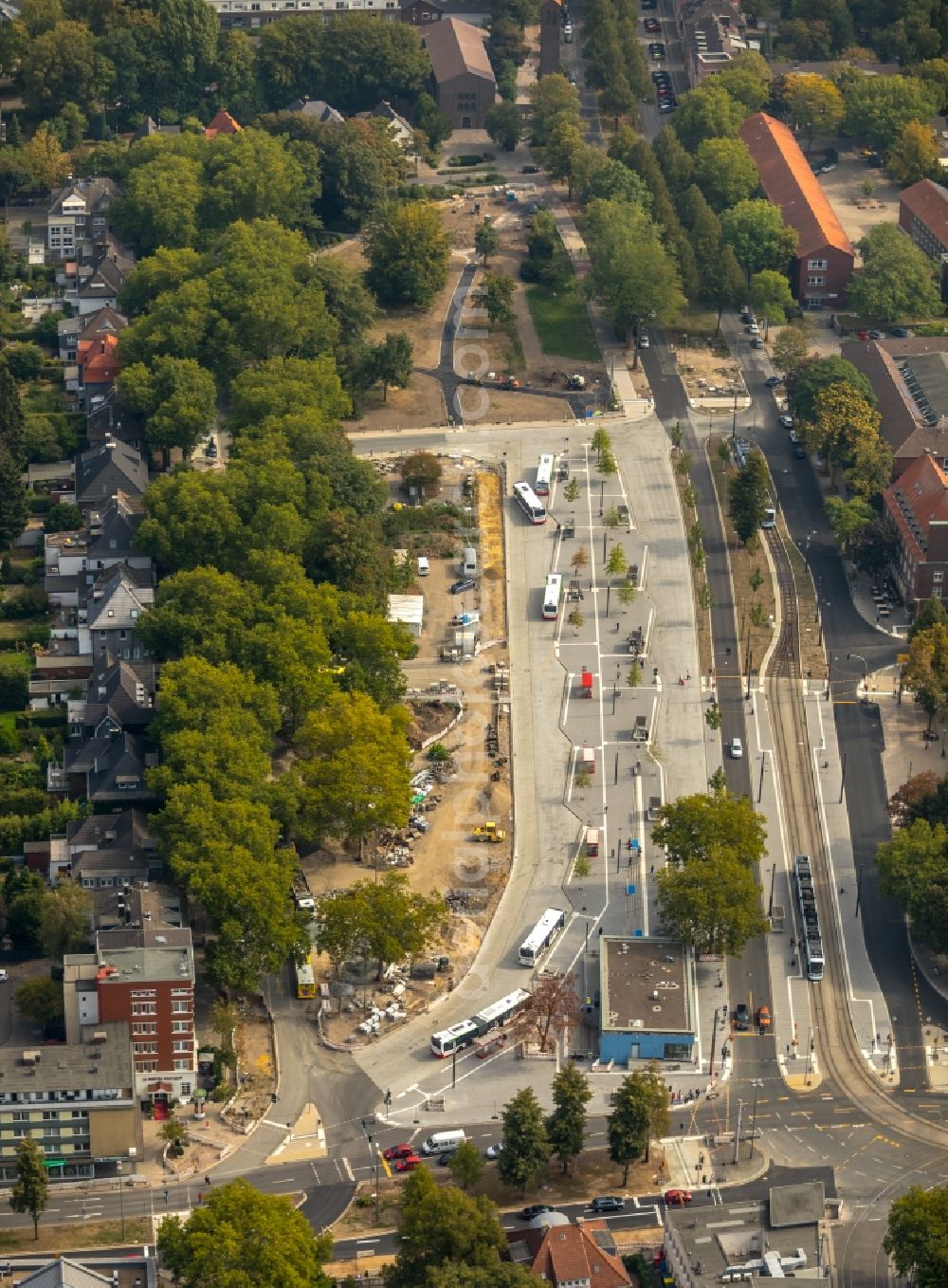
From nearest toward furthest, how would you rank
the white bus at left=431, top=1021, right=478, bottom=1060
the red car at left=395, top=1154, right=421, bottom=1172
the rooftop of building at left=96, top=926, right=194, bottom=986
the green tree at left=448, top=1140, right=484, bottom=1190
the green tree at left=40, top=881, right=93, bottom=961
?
the green tree at left=448, top=1140, right=484, bottom=1190 < the red car at left=395, top=1154, right=421, bottom=1172 < the rooftop of building at left=96, top=926, right=194, bottom=986 < the white bus at left=431, top=1021, right=478, bottom=1060 < the green tree at left=40, top=881, right=93, bottom=961

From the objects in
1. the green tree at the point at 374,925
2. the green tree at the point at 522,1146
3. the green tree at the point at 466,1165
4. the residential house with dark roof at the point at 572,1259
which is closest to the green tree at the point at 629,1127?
the green tree at the point at 522,1146

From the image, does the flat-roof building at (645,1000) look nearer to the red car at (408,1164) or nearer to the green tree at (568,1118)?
the green tree at (568,1118)

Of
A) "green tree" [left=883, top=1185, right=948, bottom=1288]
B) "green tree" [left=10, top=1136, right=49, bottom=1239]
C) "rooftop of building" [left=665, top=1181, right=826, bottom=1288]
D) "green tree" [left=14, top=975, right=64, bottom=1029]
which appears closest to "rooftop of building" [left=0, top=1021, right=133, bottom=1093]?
"green tree" [left=14, top=975, right=64, bottom=1029]

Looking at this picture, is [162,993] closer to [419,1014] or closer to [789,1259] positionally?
[419,1014]

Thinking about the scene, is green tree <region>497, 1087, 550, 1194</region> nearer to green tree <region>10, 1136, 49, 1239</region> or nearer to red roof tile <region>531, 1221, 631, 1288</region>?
red roof tile <region>531, 1221, 631, 1288</region>

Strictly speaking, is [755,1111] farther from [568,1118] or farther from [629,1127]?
[568,1118]

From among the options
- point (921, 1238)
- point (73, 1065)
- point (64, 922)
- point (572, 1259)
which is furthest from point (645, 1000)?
point (64, 922)

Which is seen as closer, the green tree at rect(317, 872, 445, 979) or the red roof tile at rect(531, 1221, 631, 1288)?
the red roof tile at rect(531, 1221, 631, 1288)

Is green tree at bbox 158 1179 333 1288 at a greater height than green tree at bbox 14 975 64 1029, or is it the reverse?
green tree at bbox 14 975 64 1029
